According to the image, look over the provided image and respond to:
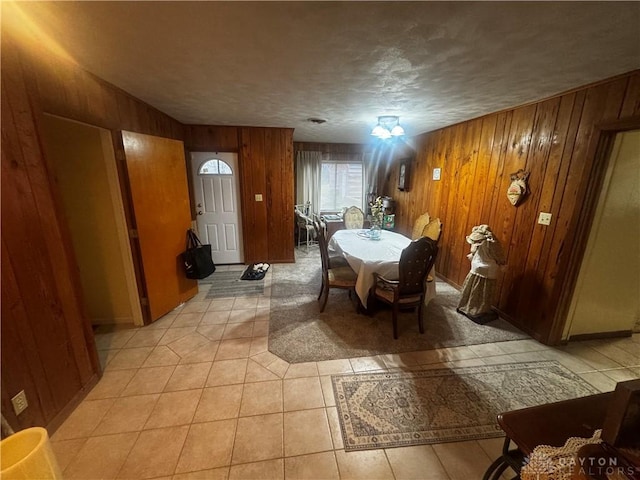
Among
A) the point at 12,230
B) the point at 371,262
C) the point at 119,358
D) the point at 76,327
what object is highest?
the point at 12,230

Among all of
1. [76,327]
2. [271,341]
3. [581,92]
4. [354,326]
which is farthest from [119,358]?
[581,92]

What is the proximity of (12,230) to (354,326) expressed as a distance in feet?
8.39

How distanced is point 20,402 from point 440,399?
8.22 feet

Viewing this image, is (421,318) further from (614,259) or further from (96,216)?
(96,216)

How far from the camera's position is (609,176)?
2041mm

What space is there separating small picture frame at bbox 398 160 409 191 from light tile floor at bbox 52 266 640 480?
10.8ft

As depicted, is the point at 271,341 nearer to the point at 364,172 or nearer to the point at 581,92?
the point at 581,92

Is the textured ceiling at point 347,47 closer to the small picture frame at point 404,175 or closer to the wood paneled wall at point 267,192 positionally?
the wood paneled wall at point 267,192

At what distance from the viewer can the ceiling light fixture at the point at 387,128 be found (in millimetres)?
3070

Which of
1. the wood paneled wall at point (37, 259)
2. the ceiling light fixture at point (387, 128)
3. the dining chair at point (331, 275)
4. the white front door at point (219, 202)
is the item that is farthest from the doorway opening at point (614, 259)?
the white front door at point (219, 202)

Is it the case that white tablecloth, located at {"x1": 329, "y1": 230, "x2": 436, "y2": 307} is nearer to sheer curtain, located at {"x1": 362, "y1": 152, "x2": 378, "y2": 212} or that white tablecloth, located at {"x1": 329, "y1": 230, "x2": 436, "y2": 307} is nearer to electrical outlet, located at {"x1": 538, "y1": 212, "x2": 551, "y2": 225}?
electrical outlet, located at {"x1": 538, "y1": 212, "x2": 551, "y2": 225}

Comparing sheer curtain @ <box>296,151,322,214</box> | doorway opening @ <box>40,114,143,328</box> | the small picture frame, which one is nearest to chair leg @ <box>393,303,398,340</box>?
doorway opening @ <box>40,114,143,328</box>

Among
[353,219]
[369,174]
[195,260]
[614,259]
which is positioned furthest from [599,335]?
[369,174]

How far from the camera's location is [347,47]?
4.80 feet
